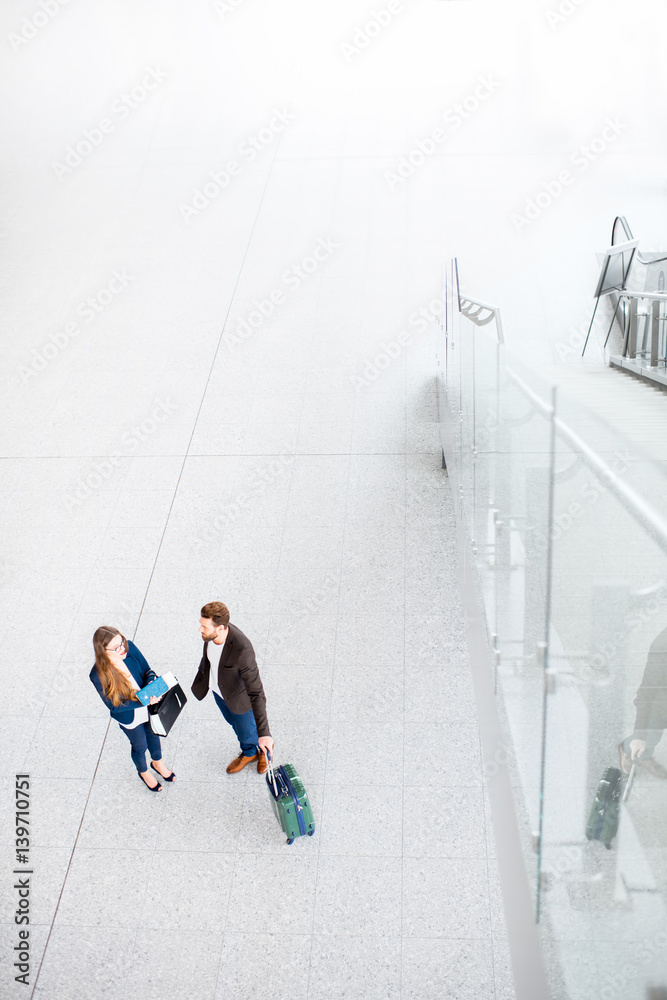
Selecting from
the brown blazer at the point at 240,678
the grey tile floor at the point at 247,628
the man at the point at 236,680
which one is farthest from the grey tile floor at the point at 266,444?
the brown blazer at the point at 240,678

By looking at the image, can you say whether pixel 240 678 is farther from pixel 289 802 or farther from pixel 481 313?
A: pixel 481 313

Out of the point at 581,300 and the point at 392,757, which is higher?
the point at 581,300

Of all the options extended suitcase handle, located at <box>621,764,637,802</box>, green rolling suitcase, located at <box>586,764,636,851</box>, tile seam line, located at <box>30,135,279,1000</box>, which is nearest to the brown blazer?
tile seam line, located at <box>30,135,279,1000</box>

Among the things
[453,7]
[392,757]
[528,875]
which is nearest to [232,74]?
[453,7]

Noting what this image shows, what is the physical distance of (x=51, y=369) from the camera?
9.41 meters

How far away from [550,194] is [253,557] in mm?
8873

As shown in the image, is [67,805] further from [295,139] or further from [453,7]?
[453,7]

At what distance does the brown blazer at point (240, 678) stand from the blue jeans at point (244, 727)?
0.27 ft

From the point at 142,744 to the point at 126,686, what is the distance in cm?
46

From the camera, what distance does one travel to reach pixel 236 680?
4547 mm

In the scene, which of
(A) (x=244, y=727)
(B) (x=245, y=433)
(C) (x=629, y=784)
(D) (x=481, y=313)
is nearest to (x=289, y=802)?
(A) (x=244, y=727)

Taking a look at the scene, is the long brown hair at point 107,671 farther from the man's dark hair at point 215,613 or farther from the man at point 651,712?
the man at point 651,712

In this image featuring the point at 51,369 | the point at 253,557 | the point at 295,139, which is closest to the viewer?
the point at 253,557

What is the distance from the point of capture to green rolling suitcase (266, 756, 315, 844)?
14.6 feet
